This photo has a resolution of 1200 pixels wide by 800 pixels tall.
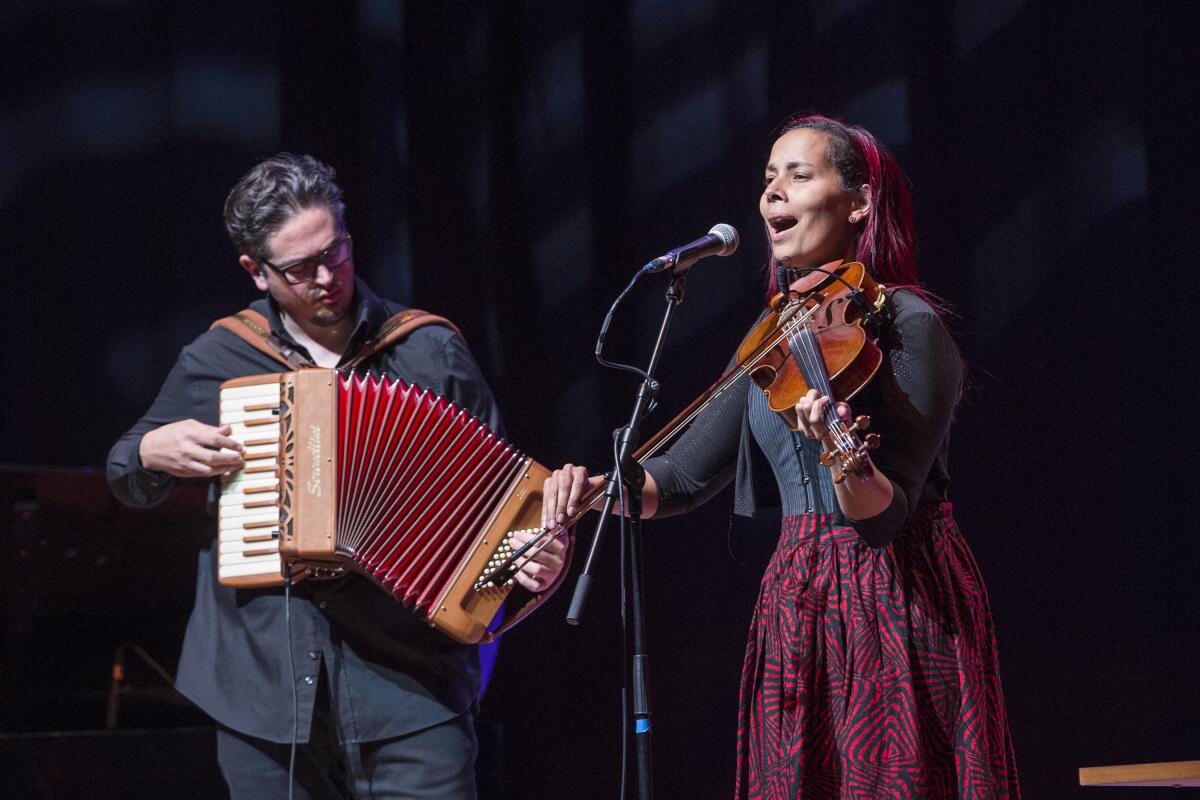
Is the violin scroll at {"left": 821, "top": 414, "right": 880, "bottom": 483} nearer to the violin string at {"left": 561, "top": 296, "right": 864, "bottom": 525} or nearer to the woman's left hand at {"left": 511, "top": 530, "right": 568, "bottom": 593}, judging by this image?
the violin string at {"left": 561, "top": 296, "right": 864, "bottom": 525}

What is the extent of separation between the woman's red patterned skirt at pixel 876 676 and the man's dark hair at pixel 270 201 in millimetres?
A: 1346

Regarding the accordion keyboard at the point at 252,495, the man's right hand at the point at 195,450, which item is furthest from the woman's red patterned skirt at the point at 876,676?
the man's right hand at the point at 195,450

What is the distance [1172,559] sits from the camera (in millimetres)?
3010

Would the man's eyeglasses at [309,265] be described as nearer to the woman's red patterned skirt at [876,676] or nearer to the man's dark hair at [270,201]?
the man's dark hair at [270,201]

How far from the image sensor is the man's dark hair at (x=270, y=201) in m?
2.63

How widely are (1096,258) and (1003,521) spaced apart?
0.73 m

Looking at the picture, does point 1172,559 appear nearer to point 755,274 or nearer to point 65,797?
point 755,274

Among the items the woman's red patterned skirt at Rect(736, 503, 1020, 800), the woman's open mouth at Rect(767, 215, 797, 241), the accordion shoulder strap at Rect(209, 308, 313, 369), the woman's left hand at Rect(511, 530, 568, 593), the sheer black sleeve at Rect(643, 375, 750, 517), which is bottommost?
the woman's red patterned skirt at Rect(736, 503, 1020, 800)

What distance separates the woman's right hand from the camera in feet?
6.82

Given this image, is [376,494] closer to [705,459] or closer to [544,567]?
[544,567]

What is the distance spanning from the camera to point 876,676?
1.85m

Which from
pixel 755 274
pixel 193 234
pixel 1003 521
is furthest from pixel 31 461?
A: pixel 1003 521

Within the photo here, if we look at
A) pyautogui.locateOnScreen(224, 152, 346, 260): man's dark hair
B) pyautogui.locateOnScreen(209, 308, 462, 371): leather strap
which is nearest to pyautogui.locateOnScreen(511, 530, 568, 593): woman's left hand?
pyautogui.locateOnScreen(209, 308, 462, 371): leather strap

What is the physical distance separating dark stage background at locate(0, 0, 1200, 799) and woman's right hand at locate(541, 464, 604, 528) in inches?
51.4
